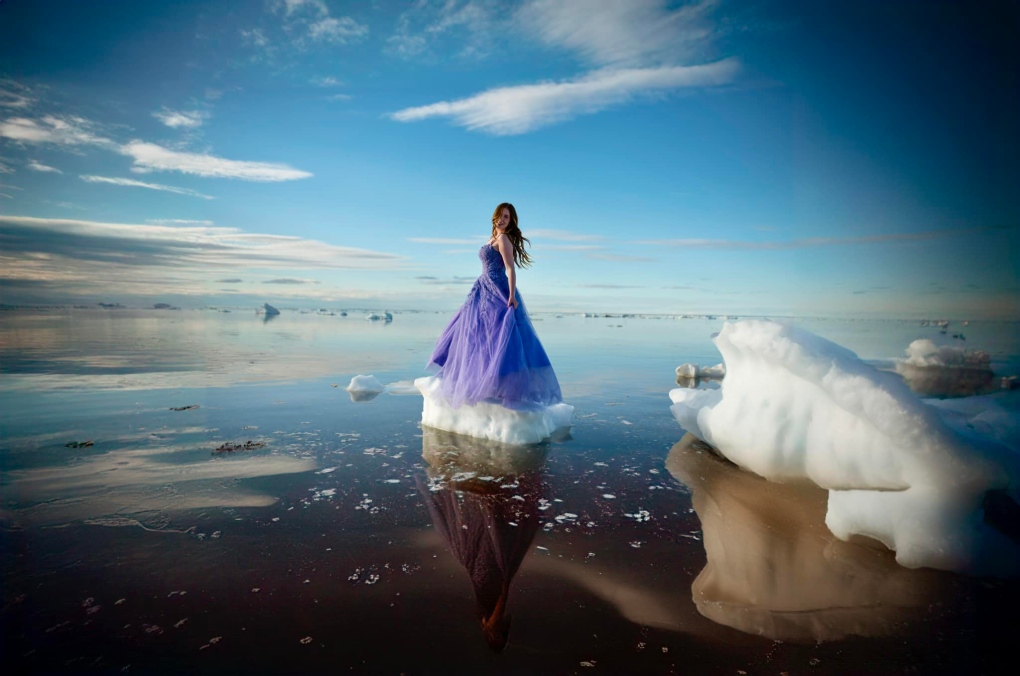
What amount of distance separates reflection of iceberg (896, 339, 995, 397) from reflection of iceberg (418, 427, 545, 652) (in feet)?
30.0

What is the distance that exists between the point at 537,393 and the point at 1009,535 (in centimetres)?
425

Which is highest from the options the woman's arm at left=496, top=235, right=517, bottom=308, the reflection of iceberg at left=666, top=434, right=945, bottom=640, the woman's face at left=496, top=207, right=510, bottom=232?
the woman's face at left=496, top=207, right=510, bottom=232

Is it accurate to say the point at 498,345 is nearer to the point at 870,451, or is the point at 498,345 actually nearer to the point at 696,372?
the point at 870,451

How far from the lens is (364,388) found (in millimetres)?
8422

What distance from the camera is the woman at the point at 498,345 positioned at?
5.89 meters

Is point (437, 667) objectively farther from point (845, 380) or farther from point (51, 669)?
point (845, 380)

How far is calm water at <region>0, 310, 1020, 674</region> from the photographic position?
218 cm

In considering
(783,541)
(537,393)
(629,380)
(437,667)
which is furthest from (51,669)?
(629,380)

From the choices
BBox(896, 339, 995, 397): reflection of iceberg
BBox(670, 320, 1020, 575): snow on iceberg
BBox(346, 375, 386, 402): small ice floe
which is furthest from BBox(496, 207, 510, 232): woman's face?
BBox(896, 339, 995, 397): reflection of iceberg

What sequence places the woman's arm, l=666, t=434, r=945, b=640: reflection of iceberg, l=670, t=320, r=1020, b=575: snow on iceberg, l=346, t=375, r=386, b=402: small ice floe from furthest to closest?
1. l=346, t=375, r=386, b=402: small ice floe
2. the woman's arm
3. l=670, t=320, r=1020, b=575: snow on iceberg
4. l=666, t=434, r=945, b=640: reflection of iceberg

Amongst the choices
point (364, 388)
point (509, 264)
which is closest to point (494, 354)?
point (509, 264)

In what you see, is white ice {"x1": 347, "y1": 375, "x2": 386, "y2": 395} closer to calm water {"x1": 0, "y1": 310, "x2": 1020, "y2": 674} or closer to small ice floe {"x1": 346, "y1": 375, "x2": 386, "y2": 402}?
small ice floe {"x1": 346, "y1": 375, "x2": 386, "y2": 402}

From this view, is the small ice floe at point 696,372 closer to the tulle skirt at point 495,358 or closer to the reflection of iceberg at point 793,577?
the tulle skirt at point 495,358

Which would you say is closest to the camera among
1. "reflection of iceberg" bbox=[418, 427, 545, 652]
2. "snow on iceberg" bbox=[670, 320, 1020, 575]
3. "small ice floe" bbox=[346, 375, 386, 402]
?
"reflection of iceberg" bbox=[418, 427, 545, 652]
